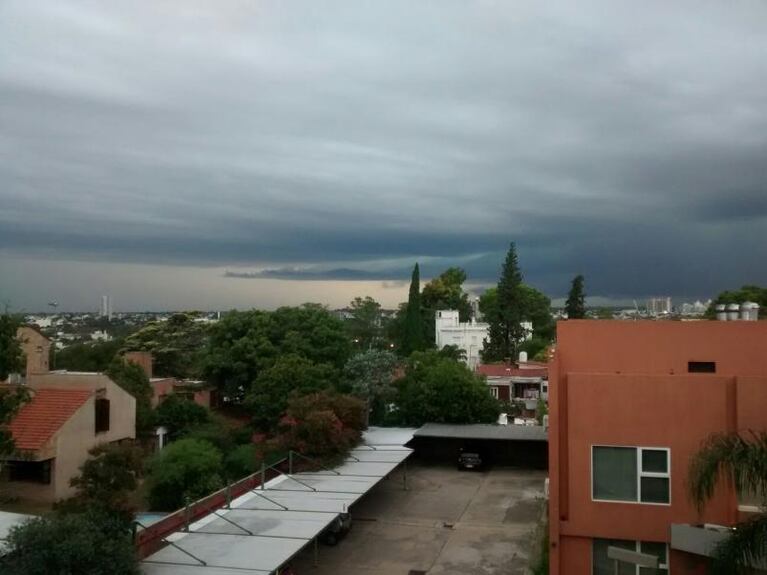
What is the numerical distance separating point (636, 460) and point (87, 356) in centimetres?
4029

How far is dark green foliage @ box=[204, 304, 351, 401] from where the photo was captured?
109 feet

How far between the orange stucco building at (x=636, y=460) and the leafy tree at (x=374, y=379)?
17.5 m

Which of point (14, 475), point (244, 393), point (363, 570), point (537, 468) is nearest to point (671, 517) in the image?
point (363, 570)

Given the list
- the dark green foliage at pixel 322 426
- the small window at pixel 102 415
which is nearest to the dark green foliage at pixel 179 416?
the small window at pixel 102 415

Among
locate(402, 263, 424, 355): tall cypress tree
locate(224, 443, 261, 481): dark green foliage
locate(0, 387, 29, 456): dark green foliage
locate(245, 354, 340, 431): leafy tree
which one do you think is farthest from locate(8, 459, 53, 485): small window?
locate(402, 263, 424, 355): tall cypress tree

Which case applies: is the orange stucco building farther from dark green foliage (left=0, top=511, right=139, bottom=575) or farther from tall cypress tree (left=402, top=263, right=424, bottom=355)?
tall cypress tree (left=402, top=263, right=424, bottom=355)

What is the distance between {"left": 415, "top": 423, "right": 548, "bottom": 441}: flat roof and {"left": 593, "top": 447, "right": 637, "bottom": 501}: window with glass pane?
1269 centimetres

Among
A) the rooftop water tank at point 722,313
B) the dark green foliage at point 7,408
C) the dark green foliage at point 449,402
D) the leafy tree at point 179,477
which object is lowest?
the leafy tree at point 179,477

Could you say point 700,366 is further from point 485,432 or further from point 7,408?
point 485,432

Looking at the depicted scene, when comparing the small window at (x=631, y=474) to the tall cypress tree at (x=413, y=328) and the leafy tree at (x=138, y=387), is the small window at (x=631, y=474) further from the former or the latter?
the tall cypress tree at (x=413, y=328)

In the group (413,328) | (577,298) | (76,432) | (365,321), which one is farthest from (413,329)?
(76,432)

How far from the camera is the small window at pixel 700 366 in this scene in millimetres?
14148

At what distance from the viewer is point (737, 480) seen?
919 centimetres

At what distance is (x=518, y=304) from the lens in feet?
203
